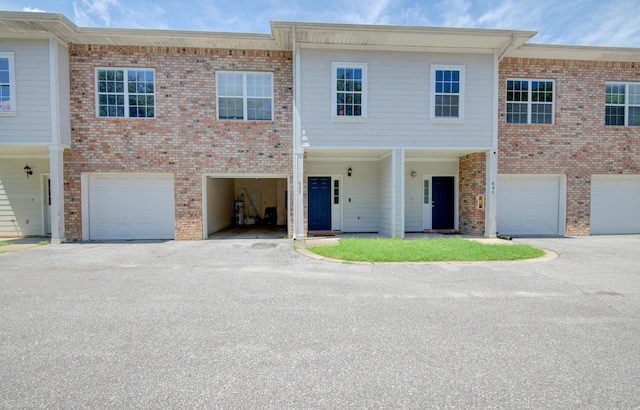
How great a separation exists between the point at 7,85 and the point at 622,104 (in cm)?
2079

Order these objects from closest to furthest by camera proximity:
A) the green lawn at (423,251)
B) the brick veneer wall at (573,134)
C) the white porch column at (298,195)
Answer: the green lawn at (423,251), the white porch column at (298,195), the brick veneer wall at (573,134)

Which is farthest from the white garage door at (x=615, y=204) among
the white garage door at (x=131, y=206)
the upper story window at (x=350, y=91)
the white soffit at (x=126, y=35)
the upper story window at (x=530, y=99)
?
the white garage door at (x=131, y=206)

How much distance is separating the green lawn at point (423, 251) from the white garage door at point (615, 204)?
5906 mm

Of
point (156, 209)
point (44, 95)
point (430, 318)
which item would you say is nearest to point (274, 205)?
point (156, 209)

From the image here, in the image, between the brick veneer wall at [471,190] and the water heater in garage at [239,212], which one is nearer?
the brick veneer wall at [471,190]

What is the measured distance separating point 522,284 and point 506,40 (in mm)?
8338

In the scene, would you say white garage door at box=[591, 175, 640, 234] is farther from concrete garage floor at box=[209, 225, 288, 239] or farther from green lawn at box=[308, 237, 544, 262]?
concrete garage floor at box=[209, 225, 288, 239]

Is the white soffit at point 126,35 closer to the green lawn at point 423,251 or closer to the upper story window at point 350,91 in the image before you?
the upper story window at point 350,91

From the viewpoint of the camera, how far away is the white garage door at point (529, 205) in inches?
466

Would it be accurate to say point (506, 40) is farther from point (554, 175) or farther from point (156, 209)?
point (156, 209)

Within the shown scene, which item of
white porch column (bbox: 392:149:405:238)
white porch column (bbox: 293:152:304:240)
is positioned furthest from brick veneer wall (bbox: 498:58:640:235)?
white porch column (bbox: 293:152:304:240)

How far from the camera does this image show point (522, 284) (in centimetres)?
551

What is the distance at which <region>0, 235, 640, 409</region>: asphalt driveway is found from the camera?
8.14ft

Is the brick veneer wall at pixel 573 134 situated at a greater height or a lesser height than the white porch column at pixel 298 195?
greater
